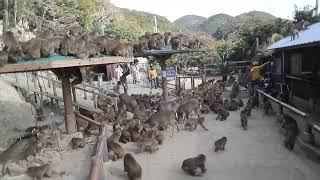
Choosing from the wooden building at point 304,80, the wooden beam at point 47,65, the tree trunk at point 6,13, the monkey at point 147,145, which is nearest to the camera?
the wooden beam at point 47,65

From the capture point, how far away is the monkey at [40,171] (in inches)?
352

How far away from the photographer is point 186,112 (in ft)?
50.2

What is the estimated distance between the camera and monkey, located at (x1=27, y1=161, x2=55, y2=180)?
894cm

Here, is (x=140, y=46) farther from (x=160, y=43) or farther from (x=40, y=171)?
(x=40, y=171)

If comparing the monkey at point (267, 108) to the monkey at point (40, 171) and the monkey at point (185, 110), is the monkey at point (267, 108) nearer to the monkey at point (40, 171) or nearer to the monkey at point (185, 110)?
the monkey at point (185, 110)

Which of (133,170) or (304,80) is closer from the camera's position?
(133,170)

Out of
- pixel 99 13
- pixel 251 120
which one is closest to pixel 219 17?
pixel 99 13

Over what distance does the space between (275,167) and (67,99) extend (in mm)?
5358

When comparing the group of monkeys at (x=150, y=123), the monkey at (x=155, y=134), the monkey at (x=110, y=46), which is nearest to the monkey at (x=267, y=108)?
the group of monkeys at (x=150, y=123)

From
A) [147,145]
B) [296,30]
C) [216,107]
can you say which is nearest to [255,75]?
[216,107]

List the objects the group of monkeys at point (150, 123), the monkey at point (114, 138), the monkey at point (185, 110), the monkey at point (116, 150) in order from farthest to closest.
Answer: the monkey at point (185, 110)
the monkey at point (114, 138)
the monkey at point (116, 150)
the group of monkeys at point (150, 123)

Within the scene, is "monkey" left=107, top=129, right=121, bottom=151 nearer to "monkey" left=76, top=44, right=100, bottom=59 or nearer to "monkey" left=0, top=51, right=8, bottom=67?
"monkey" left=76, top=44, right=100, bottom=59

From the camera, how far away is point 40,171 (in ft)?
29.2

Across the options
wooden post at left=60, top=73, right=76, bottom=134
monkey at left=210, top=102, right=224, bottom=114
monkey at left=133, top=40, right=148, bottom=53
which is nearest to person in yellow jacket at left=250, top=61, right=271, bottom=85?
monkey at left=210, top=102, right=224, bottom=114
